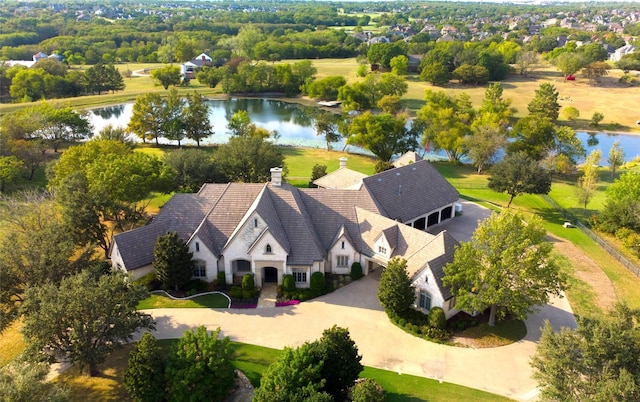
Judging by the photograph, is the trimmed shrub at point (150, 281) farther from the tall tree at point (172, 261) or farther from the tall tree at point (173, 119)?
the tall tree at point (173, 119)

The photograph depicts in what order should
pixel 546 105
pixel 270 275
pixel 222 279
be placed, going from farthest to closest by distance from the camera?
pixel 546 105
pixel 270 275
pixel 222 279

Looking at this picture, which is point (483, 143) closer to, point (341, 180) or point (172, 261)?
point (341, 180)

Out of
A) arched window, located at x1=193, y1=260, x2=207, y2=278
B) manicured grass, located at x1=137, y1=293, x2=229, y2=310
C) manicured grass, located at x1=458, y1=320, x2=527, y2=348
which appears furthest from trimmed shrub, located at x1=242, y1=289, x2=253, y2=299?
manicured grass, located at x1=458, y1=320, x2=527, y2=348

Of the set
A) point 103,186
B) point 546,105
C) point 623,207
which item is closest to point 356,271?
point 103,186

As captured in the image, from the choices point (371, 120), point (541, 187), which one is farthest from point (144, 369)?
point (371, 120)

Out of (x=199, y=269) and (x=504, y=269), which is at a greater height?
(x=504, y=269)

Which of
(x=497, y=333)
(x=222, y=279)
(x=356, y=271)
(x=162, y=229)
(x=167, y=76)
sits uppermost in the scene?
(x=167, y=76)
